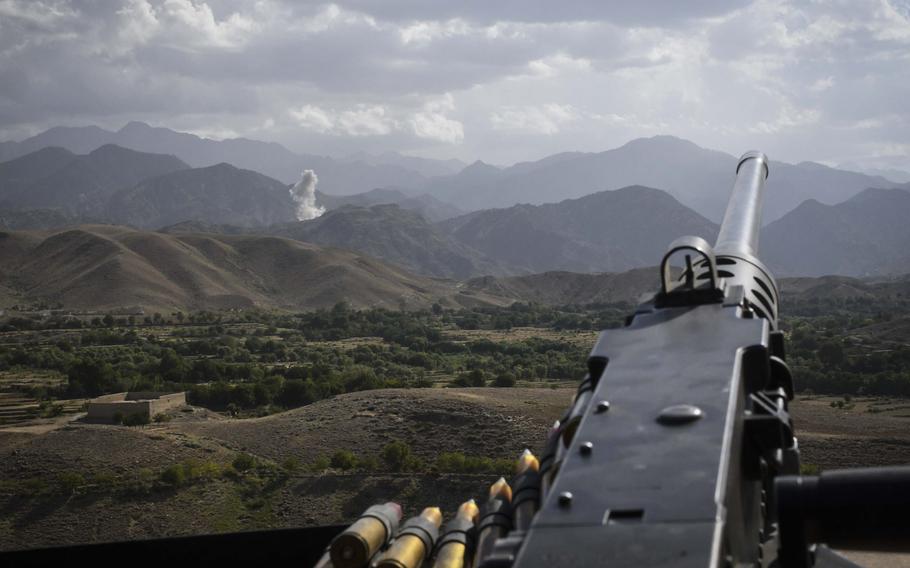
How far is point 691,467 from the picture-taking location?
2.81m

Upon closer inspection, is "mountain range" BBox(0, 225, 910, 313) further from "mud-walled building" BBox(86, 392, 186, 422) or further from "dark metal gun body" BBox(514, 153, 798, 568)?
"dark metal gun body" BBox(514, 153, 798, 568)

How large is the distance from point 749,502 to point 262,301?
106m

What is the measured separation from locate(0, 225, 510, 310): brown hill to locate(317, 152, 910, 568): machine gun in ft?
305

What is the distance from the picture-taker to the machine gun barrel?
6016 millimetres

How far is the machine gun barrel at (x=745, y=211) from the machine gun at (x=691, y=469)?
3.35 ft

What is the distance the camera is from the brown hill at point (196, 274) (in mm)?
98688

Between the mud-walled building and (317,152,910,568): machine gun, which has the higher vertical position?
(317,152,910,568): machine gun

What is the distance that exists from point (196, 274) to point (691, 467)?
108385 millimetres

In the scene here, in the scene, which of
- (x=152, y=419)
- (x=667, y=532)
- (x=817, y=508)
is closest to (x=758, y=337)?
(x=817, y=508)

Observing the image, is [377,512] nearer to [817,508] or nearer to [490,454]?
[817,508]

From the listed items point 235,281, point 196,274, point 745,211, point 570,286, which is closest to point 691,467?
point 745,211

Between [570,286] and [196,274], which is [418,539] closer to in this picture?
[196,274]

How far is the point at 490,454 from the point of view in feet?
82.2

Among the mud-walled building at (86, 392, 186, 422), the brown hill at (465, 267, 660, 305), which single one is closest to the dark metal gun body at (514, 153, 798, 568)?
the mud-walled building at (86, 392, 186, 422)
